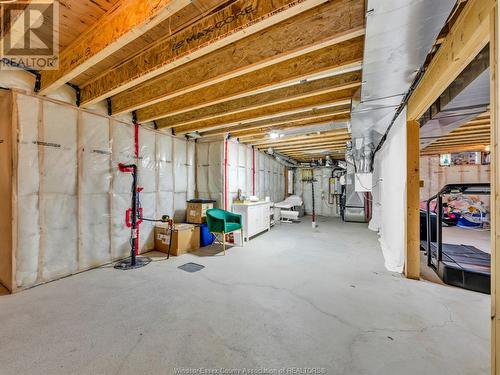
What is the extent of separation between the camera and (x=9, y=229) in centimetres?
245

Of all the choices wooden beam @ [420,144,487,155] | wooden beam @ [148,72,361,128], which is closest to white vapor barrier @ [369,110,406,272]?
wooden beam @ [148,72,361,128]

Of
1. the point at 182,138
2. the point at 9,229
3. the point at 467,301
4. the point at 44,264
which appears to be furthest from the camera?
the point at 182,138

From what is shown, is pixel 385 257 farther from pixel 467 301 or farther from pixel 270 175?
pixel 270 175

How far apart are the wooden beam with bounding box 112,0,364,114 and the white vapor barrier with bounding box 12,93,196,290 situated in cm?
116

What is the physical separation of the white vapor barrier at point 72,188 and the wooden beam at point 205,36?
89 centimetres

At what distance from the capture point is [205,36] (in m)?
1.69

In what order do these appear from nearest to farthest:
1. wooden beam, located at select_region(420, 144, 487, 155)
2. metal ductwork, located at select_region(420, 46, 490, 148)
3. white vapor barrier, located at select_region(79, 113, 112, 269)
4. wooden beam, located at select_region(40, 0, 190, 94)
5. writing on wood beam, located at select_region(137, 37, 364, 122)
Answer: wooden beam, located at select_region(40, 0, 190, 94) → metal ductwork, located at select_region(420, 46, 490, 148) → writing on wood beam, located at select_region(137, 37, 364, 122) → white vapor barrier, located at select_region(79, 113, 112, 269) → wooden beam, located at select_region(420, 144, 487, 155)

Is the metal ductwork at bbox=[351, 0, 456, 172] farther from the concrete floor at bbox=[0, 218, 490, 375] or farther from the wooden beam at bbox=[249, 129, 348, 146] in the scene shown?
the concrete floor at bbox=[0, 218, 490, 375]

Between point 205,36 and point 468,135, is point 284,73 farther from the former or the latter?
point 468,135

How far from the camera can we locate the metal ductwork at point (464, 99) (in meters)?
1.76

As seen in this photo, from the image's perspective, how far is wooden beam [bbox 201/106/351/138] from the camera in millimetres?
3340

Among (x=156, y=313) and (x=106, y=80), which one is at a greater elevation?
(x=106, y=80)

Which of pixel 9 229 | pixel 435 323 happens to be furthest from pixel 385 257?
pixel 9 229

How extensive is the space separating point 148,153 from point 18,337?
2.87 metres
